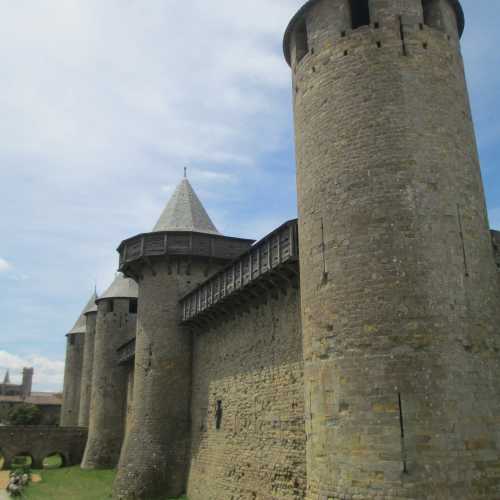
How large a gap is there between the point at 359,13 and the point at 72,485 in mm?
21943

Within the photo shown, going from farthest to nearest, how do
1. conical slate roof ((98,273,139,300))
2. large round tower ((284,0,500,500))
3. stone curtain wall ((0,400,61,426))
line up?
1. stone curtain wall ((0,400,61,426))
2. conical slate roof ((98,273,139,300))
3. large round tower ((284,0,500,500))

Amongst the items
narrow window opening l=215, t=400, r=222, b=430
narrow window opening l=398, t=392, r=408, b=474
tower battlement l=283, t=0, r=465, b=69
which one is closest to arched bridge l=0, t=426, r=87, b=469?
narrow window opening l=215, t=400, r=222, b=430

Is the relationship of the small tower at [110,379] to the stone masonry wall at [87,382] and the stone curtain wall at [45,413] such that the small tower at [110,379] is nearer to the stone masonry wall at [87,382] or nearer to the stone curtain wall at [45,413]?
the stone masonry wall at [87,382]

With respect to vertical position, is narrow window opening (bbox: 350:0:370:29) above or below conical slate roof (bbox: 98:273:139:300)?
above

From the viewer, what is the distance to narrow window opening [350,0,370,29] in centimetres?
1186

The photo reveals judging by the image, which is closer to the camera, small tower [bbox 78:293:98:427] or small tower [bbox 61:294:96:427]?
small tower [bbox 78:293:98:427]

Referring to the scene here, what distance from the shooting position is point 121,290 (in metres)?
31.5

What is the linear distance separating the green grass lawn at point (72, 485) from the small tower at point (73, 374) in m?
11.3

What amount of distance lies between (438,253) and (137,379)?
569 inches

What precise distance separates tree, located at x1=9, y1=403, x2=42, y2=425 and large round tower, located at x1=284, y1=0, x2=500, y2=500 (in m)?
49.9

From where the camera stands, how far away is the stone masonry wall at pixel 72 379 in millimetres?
40750

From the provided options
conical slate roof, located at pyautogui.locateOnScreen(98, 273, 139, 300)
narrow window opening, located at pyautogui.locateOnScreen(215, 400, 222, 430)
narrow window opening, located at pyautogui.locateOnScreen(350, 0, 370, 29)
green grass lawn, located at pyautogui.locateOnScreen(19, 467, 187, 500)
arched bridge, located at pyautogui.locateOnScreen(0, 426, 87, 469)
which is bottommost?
green grass lawn, located at pyautogui.locateOnScreen(19, 467, 187, 500)

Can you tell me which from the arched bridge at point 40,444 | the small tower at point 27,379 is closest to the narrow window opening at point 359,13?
the arched bridge at point 40,444

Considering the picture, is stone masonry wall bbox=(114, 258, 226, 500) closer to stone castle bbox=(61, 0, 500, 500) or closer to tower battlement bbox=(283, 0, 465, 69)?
stone castle bbox=(61, 0, 500, 500)
